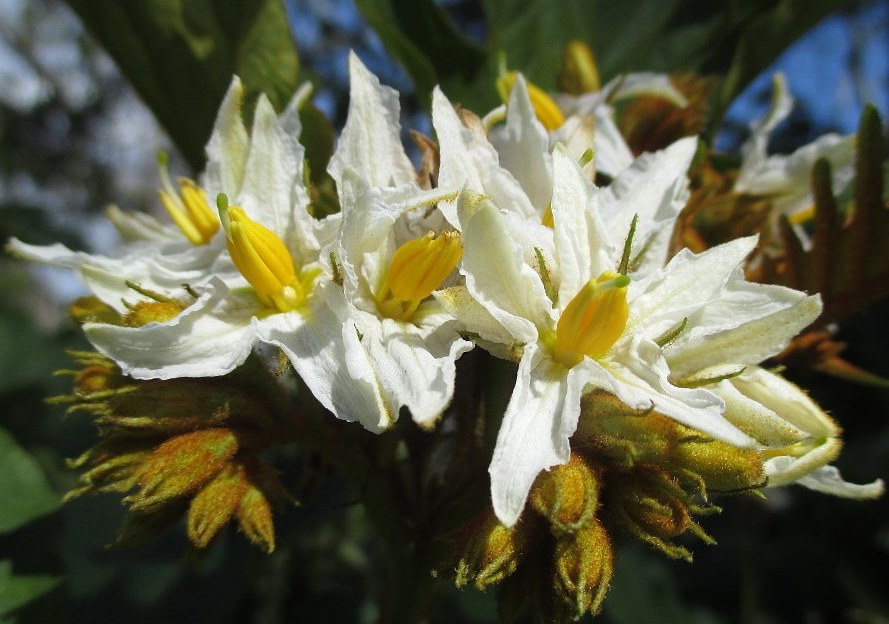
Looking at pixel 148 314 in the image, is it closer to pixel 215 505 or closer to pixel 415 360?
pixel 215 505

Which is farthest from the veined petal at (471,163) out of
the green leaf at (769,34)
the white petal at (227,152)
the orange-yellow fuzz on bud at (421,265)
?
the green leaf at (769,34)

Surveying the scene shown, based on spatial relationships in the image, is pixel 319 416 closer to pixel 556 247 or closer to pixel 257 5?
pixel 556 247

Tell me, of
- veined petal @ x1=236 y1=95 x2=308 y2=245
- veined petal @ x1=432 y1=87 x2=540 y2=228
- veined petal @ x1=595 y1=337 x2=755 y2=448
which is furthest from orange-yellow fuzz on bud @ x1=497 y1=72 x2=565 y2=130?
veined petal @ x1=595 y1=337 x2=755 y2=448

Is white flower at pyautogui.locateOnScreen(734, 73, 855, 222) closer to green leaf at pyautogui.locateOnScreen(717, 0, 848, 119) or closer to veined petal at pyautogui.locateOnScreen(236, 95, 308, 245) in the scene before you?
green leaf at pyautogui.locateOnScreen(717, 0, 848, 119)

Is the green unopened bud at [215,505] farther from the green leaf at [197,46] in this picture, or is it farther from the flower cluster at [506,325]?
the green leaf at [197,46]

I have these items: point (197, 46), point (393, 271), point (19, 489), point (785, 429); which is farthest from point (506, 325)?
point (19, 489)

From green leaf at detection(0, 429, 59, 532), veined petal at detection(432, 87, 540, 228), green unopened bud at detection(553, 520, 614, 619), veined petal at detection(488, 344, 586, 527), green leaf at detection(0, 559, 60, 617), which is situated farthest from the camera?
green leaf at detection(0, 429, 59, 532)
